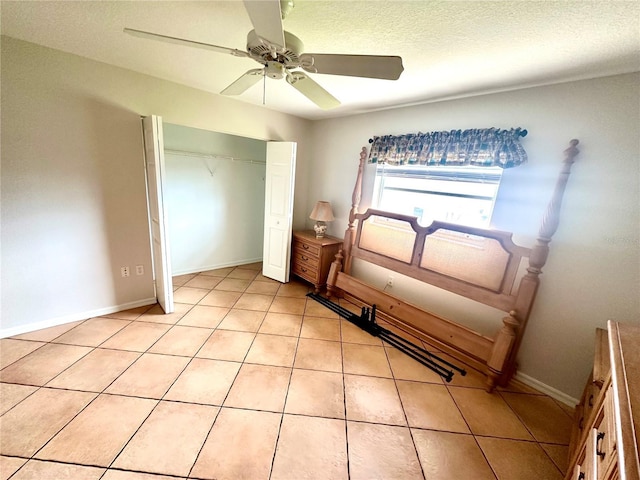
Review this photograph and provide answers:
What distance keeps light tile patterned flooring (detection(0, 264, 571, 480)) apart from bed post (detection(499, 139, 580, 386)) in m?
0.57

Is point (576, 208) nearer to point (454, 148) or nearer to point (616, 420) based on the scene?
point (454, 148)

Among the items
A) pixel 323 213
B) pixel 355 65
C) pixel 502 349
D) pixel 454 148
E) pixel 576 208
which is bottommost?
pixel 502 349

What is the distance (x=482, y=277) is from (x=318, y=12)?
2.16 metres

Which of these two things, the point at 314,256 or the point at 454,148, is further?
the point at 314,256

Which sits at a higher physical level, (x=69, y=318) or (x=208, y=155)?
(x=208, y=155)

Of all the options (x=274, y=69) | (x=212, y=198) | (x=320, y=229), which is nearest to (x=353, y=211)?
(x=320, y=229)

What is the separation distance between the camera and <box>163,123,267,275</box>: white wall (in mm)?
3354

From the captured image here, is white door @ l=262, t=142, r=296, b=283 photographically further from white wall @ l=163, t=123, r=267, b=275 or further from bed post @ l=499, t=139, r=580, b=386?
bed post @ l=499, t=139, r=580, b=386

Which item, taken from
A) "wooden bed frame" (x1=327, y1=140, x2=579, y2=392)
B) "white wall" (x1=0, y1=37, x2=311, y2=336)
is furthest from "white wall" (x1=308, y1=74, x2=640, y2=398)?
"white wall" (x1=0, y1=37, x2=311, y2=336)

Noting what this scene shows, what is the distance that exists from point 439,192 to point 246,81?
2047 millimetres

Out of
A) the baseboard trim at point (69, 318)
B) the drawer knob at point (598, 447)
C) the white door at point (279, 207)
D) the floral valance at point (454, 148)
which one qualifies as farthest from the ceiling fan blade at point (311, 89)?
the baseboard trim at point (69, 318)

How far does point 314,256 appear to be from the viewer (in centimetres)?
331

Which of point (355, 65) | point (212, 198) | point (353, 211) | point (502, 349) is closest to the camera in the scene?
point (355, 65)

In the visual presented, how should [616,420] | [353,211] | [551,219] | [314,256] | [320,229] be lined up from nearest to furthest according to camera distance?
1. [616,420]
2. [551,219]
3. [353,211]
4. [314,256]
5. [320,229]
